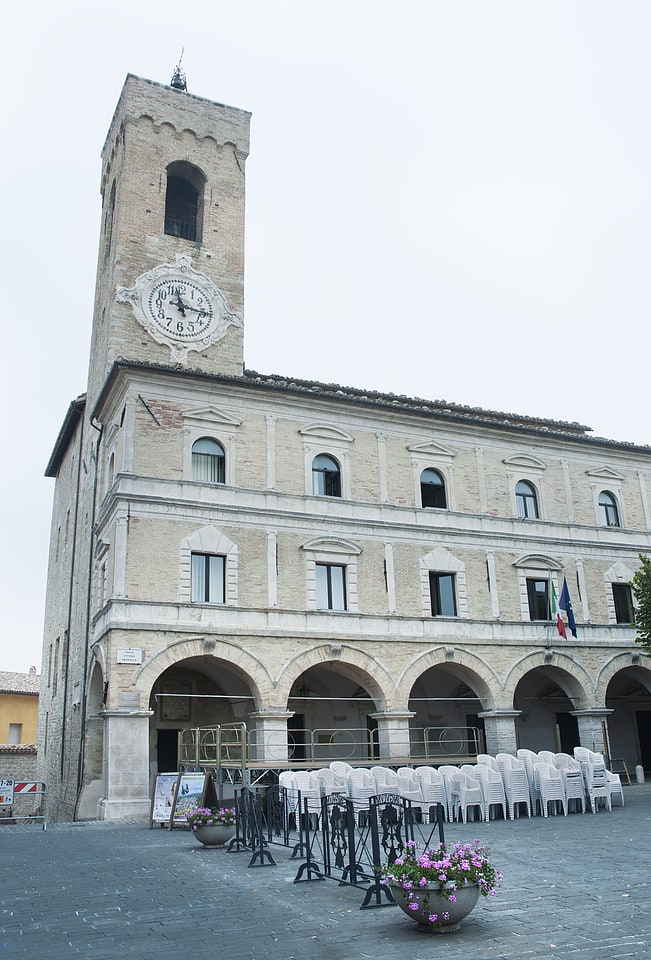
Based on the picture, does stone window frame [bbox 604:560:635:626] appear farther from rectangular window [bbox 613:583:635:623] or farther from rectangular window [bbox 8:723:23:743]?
rectangular window [bbox 8:723:23:743]

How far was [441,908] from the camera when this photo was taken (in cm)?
701

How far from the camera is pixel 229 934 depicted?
24.0ft

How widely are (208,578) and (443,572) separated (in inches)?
278

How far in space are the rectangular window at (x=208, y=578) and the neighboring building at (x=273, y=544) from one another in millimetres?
72

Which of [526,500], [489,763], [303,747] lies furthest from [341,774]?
[526,500]

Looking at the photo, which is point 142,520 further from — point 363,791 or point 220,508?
point 363,791

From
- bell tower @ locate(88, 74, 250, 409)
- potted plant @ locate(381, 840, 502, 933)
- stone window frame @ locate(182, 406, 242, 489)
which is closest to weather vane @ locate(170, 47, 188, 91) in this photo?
bell tower @ locate(88, 74, 250, 409)

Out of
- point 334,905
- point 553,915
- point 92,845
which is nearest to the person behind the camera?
point 553,915

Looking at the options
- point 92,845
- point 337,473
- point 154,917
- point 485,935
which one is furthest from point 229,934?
point 337,473

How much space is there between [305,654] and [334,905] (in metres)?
13.8

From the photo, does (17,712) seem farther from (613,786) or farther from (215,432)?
(613,786)

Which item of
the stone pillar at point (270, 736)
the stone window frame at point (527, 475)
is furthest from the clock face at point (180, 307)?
the stone pillar at point (270, 736)

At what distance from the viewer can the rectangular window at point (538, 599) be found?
2594cm

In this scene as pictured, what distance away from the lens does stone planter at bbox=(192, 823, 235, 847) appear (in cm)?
1295
